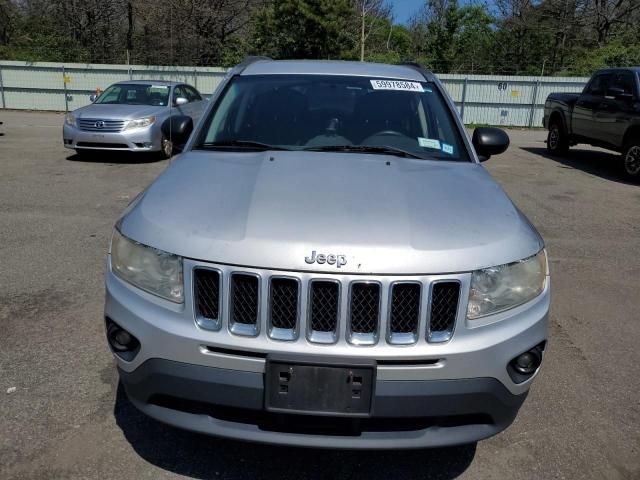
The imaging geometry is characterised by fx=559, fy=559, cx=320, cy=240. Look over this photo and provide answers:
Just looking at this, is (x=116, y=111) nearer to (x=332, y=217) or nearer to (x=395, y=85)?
(x=395, y=85)

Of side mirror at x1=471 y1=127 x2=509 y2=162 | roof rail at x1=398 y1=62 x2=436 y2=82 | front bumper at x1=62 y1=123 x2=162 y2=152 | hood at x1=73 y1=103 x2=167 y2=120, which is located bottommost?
front bumper at x1=62 y1=123 x2=162 y2=152

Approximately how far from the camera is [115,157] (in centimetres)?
1127

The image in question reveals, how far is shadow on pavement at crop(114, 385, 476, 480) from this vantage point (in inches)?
96.5

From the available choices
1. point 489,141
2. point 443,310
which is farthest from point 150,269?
point 489,141

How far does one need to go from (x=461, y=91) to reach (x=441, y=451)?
70.6 feet

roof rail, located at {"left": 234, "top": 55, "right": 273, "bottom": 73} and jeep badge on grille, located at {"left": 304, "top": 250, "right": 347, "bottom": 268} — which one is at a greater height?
roof rail, located at {"left": 234, "top": 55, "right": 273, "bottom": 73}

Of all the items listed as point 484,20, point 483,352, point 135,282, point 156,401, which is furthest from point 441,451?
point 484,20

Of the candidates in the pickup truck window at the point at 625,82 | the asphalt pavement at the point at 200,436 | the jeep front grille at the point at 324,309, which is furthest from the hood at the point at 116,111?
the jeep front grille at the point at 324,309

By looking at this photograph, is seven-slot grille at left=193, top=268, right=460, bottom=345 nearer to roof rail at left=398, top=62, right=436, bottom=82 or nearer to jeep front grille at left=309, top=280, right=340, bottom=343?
jeep front grille at left=309, top=280, right=340, bottom=343

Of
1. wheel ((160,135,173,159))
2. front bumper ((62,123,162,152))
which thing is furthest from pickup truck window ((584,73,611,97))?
front bumper ((62,123,162,152))

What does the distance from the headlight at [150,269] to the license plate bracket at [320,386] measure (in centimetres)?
47

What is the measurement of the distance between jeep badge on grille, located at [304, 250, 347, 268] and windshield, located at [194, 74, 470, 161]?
4.26 feet

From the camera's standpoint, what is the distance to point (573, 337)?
12.8 ft

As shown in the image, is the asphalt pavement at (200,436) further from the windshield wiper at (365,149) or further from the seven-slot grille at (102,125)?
the seven-slot grille at (102,125)
